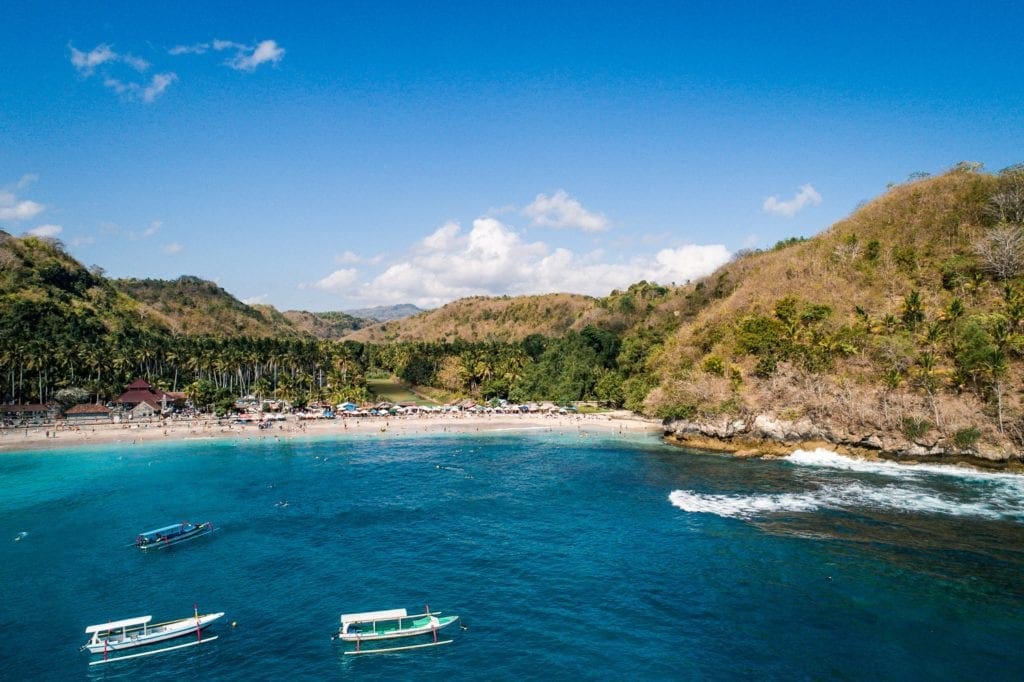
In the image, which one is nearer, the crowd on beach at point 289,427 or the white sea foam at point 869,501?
the white sea foam at point 869,501

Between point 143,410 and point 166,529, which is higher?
point 143,410

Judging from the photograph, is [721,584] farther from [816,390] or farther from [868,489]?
[816,390]

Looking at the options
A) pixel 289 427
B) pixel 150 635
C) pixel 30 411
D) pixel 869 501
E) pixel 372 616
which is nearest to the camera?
pixel 150 635

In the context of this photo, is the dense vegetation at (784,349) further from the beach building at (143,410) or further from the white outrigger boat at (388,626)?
the white outrigger boat at (388,626)

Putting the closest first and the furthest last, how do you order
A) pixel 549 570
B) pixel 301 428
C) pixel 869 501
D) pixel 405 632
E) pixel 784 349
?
1. pixel 405 632
2. pixel 549 570
3. pixel 869 501
4. pixel 784 349
5. pixel 301 428

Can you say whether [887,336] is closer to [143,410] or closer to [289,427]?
[289,427]

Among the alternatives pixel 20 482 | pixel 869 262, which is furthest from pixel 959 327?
pixel 20 482

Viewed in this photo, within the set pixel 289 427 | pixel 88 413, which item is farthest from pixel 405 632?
pixel 88 413

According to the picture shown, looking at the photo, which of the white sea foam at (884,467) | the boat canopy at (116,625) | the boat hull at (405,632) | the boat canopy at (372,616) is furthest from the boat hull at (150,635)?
the white sea foam at (884,467)

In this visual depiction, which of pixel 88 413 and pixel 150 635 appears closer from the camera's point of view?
pixel 150 635
